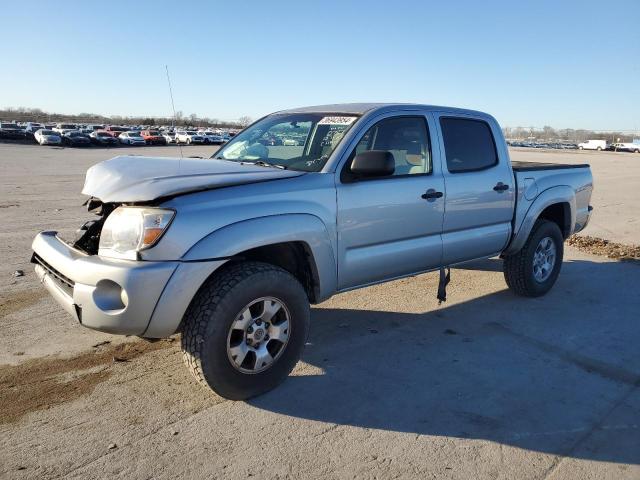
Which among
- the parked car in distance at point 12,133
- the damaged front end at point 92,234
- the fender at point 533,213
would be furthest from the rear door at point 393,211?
the parked car in distance at point 12,133

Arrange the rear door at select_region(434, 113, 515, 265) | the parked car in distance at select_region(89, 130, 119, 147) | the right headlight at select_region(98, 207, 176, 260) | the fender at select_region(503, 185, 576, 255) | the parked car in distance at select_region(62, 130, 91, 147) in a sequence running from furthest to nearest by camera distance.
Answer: the parked car in distance at select_region(89, 130, 119, 147) → the parked car in distance at select_region(62, 130, 91, 147) → the fender at select_region(503, 185, 576, 255) → the rear door at select_region(434, 113, 515, 265) → the right headlight at select_region(98, 207, 176, 260)

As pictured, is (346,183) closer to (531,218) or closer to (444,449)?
(444,449)

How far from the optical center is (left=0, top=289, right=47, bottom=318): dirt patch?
4.64 m

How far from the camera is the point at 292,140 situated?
4254mm

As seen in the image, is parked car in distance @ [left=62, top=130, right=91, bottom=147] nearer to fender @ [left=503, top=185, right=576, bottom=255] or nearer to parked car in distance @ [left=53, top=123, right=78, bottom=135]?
parked car in distance @ [left=53, top=123, right=78, bottom=135]

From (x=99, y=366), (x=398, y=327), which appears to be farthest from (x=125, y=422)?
(x=398, y=327)

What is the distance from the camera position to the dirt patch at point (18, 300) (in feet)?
15.2

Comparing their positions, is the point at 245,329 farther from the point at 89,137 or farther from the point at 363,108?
the point at 89,137

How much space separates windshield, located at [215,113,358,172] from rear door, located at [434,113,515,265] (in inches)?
41.0

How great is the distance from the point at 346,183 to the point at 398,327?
1.57m

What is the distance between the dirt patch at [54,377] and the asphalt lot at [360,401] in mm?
12

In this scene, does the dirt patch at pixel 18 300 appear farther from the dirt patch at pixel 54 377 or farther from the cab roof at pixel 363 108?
the cab roof at pixel 363 108

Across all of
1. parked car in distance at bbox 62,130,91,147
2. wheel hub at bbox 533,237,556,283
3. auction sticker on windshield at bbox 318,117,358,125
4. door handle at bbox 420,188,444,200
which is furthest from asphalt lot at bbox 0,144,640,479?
parked car in distance at bbox 62,130,91,147

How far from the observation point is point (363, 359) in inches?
154
